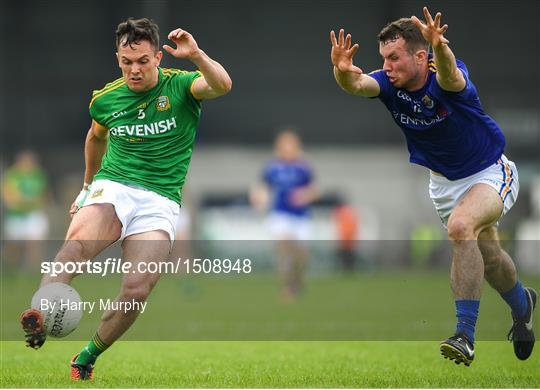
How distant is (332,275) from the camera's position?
24.5 m

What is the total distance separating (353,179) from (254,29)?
5.71 meters

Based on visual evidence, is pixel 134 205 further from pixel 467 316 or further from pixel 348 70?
pixel 467 316

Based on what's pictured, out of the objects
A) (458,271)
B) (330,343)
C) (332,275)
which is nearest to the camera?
(458,271)

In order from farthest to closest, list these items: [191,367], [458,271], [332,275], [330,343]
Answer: [332,275]
[330,343]
[191,367]
[458,271]

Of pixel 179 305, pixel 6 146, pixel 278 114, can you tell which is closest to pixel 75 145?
pixel 6 146

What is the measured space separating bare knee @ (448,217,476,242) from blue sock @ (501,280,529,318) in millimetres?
1178

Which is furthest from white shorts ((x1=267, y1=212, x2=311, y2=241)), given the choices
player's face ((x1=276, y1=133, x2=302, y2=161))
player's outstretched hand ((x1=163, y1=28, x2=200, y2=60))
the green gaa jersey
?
player's outstretched hand ((x1=163, y1=28, x2=200, y2=60))

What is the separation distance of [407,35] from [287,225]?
34.5ft

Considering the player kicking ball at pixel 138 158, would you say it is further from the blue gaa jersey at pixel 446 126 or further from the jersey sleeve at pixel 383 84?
the blue gaa jersey at pixel 446 126

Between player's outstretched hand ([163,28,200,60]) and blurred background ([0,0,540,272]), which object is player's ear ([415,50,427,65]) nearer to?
player's outstretched hand ([163,28,200,60])

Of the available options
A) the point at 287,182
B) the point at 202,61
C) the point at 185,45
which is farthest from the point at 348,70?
the point at 287,182

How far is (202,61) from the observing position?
6.80 meters

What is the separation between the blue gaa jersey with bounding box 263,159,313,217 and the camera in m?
17.7

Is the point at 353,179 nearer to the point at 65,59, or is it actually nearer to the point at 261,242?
the point at 261,242
